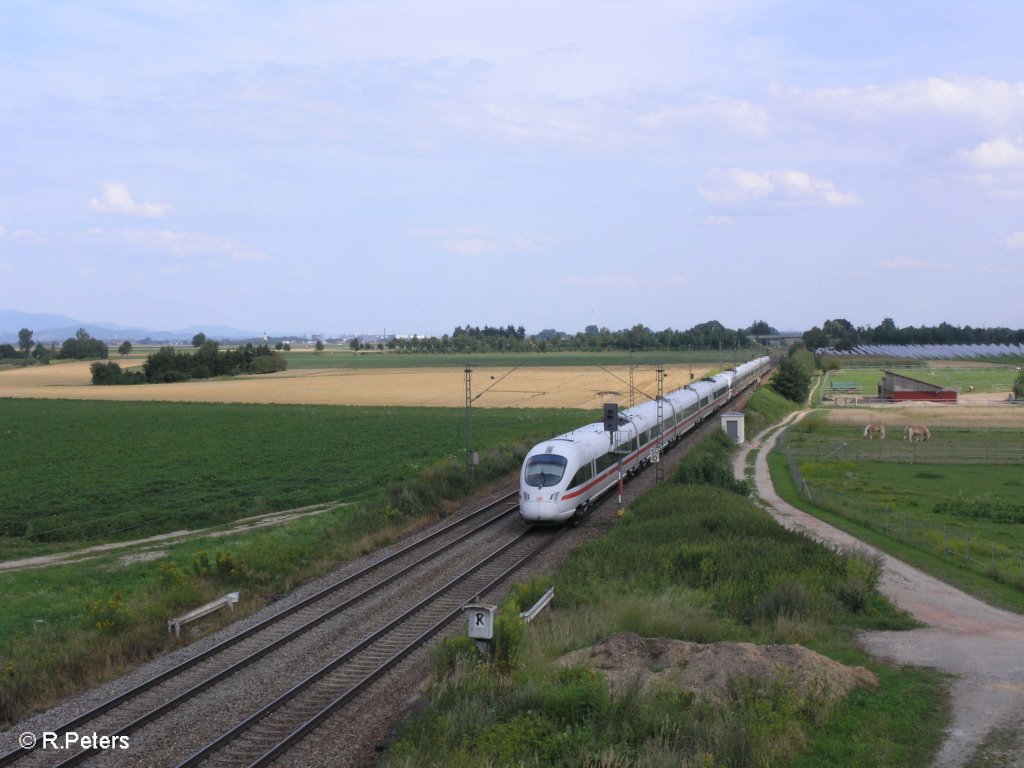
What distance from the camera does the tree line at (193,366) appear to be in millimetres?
127500

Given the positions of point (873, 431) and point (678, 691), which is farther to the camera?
point (873, 431)

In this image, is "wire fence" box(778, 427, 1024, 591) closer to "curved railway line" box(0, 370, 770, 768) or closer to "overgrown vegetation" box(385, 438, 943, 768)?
"overgrown vegetation" box(385, 438, 943, 768)

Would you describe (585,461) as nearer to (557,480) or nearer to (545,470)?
(545,470)

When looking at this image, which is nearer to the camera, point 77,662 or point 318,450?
point 77,662

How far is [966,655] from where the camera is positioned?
1513 centimetres

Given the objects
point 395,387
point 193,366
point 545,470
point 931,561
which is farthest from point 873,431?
point 193,366

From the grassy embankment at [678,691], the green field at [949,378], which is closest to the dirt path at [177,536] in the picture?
the grassy embankment at [678,691]

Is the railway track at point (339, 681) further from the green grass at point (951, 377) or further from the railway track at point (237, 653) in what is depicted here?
the green grass at point (951, 377)

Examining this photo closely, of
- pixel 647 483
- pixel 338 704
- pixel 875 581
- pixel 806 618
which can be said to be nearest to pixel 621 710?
pixel 338 704

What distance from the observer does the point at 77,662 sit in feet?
49.4

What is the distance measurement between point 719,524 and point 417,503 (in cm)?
1101

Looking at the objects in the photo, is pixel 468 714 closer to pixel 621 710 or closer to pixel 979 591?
pixel 621 710

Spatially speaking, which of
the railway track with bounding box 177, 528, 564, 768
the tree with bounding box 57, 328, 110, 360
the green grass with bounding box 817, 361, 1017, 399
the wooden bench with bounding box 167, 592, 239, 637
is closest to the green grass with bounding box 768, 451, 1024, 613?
the railway track with bounding box 177, 528, 564, 768

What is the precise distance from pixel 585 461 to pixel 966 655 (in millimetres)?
15142
